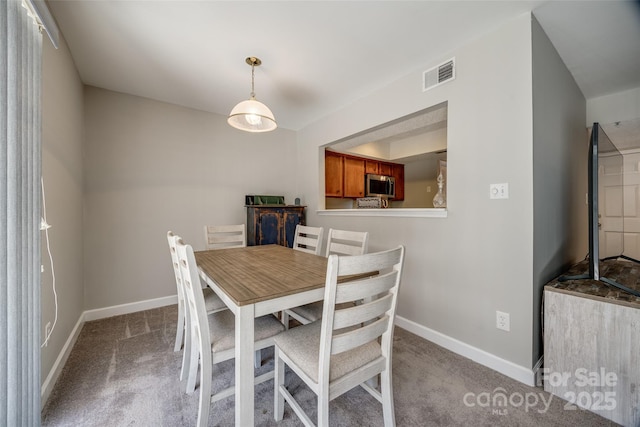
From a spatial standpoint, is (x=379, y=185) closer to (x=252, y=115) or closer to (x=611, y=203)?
(x=611, y=203)

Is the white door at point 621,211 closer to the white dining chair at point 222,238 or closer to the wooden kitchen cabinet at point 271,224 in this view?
the wooden kitchen cabinet at point 271,224

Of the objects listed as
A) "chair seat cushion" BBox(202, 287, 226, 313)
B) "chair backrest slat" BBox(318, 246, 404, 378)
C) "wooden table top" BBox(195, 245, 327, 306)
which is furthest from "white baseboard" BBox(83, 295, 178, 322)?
"chair backrest slat" BBox(318, 246, 404, 378)

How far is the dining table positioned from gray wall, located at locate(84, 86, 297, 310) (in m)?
1.52

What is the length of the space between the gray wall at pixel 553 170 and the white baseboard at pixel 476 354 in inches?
5.3

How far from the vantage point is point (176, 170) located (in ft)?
10.00

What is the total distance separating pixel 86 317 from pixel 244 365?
261cm

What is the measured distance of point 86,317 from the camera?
2523 millimetres

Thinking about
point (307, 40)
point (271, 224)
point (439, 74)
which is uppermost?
point (307, 40)

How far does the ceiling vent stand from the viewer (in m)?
2.01

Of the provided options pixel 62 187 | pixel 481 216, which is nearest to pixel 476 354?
pixel 481 216

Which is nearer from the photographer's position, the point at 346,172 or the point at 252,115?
the point at 252,115

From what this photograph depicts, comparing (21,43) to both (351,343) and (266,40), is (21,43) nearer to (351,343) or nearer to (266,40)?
(266,40)

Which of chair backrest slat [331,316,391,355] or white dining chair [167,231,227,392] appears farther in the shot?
white dining chair [167,231,227,392]

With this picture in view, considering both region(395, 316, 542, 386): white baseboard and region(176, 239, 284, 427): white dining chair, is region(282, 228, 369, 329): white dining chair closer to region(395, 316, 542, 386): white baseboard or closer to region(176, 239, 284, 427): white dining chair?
region(176, 239, 284, 427): white dining chair
